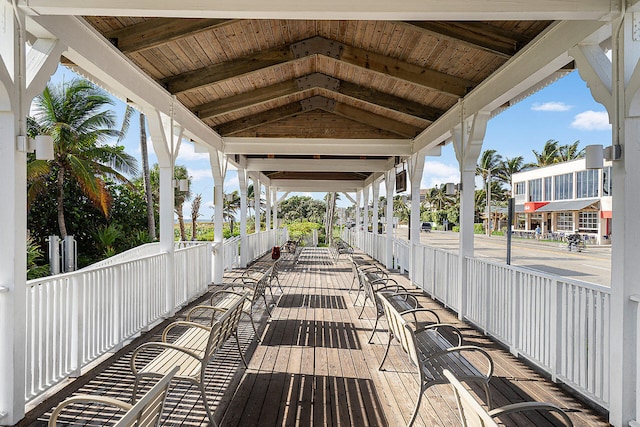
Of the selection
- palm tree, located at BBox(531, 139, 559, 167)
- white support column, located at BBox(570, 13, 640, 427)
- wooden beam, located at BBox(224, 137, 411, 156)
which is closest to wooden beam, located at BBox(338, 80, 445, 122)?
Result: wooden beam, located at BBox(224, 137, 411, 156)

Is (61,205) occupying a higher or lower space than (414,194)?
lower

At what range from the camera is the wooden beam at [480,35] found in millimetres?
5062

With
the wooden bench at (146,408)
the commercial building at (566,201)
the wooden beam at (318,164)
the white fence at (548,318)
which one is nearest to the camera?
the wooden bench at (146,408)

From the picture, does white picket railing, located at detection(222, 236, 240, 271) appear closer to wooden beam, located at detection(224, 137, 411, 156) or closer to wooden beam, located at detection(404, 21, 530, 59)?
wooden beam, located at detection(224, 137, 411, 156)

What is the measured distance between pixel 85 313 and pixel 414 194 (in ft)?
26.0

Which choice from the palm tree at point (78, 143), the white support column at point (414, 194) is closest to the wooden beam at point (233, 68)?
the white support column at point (414, 194)

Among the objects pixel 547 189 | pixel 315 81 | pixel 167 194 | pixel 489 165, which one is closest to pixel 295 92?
pixel 315 81

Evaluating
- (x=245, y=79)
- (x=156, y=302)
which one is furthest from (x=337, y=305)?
(x=245, y=79)

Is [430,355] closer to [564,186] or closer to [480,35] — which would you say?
[480,35]

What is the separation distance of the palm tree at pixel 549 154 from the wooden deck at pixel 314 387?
57.6 meters

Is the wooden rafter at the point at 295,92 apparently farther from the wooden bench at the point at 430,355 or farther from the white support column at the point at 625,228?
the white support column at the point at 625,228

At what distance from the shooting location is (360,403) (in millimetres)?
3816

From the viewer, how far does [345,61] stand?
6852 millimetres

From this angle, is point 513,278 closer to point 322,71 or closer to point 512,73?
point 512,73
